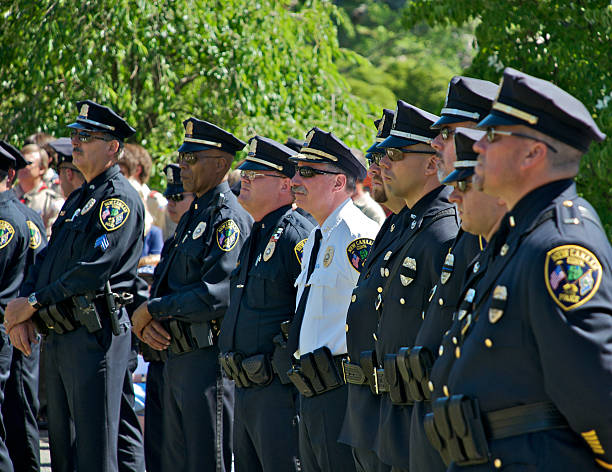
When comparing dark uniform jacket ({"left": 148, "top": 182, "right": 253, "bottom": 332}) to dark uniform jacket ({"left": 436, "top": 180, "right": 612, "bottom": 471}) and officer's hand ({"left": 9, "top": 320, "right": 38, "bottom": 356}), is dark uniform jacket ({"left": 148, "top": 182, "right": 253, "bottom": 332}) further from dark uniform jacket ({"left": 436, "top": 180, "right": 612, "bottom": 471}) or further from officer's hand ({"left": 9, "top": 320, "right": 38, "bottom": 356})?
dark uniform jacket ({"left": 436, "top": 180, "right": 612, "bottom": 471})

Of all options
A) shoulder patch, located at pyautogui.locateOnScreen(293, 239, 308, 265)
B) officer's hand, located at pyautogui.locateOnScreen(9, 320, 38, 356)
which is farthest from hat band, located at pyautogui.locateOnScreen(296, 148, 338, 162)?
officer's hand, located at pyautogui.locateOnScreen(9, 320, 38, 356)

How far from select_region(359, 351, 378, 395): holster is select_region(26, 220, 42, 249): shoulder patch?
152 inches

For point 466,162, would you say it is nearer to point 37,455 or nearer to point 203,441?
point 203,441

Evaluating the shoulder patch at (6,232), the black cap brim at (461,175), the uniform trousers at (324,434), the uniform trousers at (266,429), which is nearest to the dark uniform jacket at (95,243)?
the shoulder patch at (6,232)

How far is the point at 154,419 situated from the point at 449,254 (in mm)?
3383

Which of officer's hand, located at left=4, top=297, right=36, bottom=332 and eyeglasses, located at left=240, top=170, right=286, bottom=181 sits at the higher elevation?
eyeglasses, located at left=240, top=170, right=286, bottom=181

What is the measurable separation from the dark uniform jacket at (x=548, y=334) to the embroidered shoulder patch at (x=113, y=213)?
386cm

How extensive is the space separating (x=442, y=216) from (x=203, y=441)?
8.47ft

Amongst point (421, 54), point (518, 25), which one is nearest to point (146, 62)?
point (518, 25)

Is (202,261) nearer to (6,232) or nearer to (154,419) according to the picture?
(154,419)

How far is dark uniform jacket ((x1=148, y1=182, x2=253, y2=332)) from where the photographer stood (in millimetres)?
5961

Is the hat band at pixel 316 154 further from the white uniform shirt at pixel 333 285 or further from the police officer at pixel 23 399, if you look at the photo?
the police officer at pixel 23 399

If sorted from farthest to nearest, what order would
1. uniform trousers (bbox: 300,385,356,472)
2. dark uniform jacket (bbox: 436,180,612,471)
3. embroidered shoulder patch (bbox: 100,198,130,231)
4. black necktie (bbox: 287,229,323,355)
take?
1. embroidered shoulder patch (bbox: 100,198,130,231)
2. black necktie (bbox: 287,229,323,355)
3. uniform trousers (bbox: 300,385,356,472)
4. dark uniform jacket (bbox: 436,180,612,471)

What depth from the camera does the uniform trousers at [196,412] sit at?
235 inches
